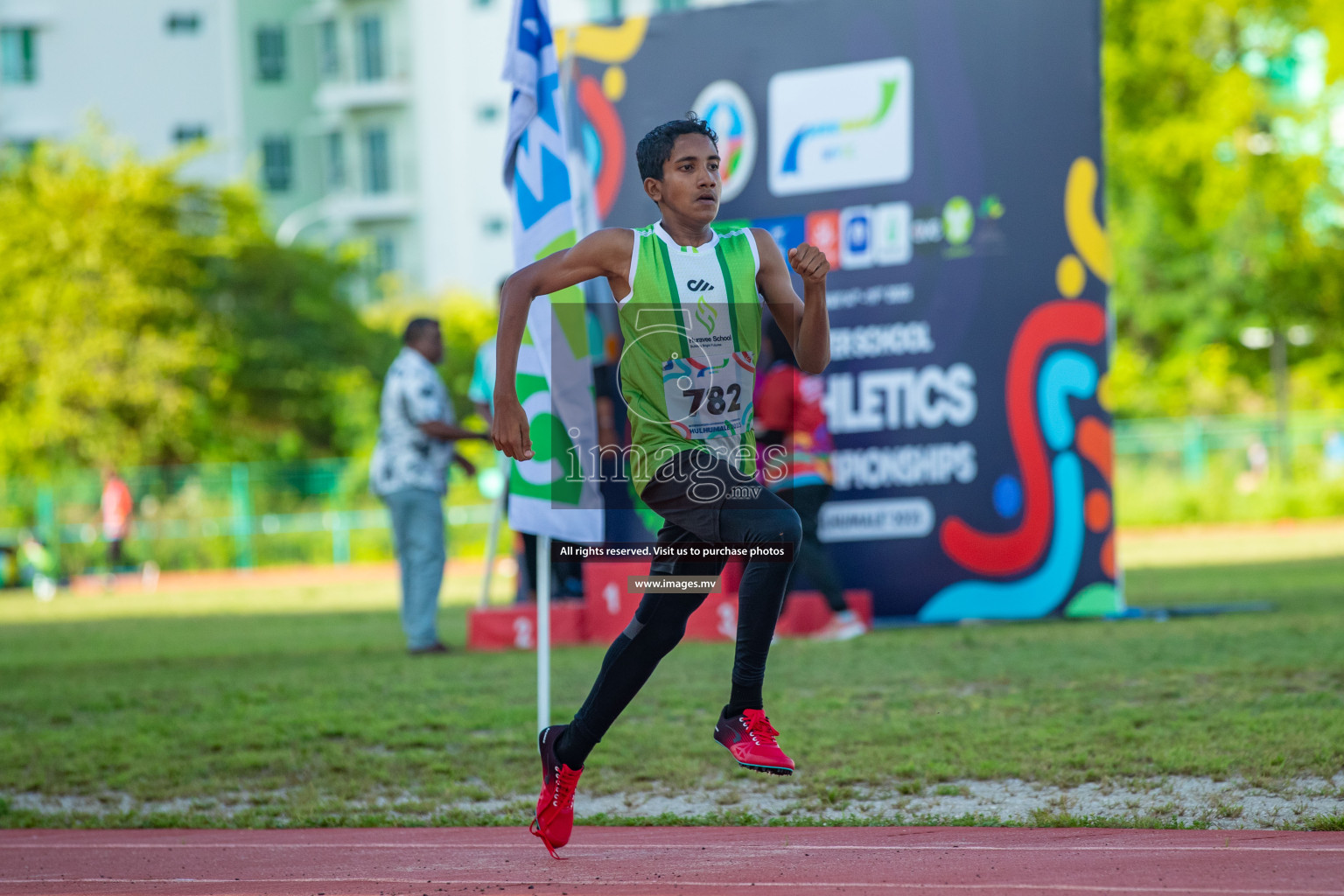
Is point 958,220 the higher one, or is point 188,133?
point 188,133

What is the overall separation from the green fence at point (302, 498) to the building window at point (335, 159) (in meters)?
24.2

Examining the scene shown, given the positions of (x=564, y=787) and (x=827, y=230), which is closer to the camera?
(x=564, y=787)

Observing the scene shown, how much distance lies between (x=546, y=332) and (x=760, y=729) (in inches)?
83.5

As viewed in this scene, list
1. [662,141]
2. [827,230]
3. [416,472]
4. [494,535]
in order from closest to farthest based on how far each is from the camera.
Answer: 1. [662,141]
2. [416,472]
3. [494,535]
4. [827,230]

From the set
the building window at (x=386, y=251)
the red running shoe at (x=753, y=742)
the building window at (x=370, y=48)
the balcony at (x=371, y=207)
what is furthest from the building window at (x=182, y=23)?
the red running shoe at (x=753, y=742)

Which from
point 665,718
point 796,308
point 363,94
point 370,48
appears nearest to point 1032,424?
point 665,718

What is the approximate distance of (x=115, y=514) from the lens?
26.8 meters

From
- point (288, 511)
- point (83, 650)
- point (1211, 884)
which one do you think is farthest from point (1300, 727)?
point (288, 511)

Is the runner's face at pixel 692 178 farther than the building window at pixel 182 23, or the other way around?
the building window at pixel 182 23

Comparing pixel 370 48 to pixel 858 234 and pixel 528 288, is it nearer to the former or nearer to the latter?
pixel 858 234

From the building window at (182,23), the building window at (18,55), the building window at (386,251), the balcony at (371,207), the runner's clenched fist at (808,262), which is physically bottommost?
the runner's clenched fist at (808,262)

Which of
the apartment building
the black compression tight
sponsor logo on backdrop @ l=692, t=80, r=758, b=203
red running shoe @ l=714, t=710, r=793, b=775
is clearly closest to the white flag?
the black compression tight

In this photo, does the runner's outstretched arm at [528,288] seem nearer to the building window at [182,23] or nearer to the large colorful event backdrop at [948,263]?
the large colorful event backdrop at [948,263]

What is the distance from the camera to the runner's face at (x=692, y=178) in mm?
4262
